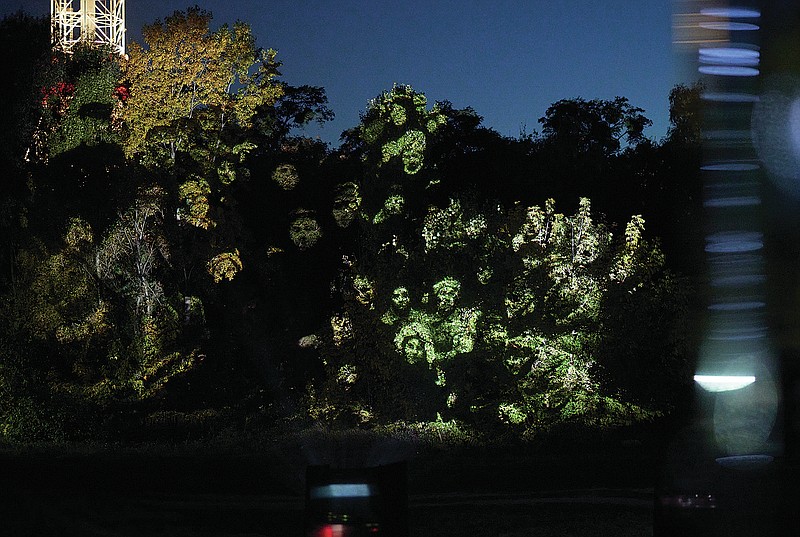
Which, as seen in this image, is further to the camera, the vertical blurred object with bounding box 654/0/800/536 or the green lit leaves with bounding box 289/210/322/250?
the green lit leaves with bounding box 289/210/322/250

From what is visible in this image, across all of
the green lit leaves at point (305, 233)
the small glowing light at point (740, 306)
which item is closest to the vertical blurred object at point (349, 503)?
the small glowing light at point (740, 306)

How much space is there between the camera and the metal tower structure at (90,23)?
1354 inches

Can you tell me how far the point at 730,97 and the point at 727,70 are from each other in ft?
2.35

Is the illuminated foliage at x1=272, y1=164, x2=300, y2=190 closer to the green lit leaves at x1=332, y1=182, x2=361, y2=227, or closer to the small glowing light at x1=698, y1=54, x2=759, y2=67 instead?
the green lit leaves at x1=332, y1=182, x2=361, y2=227

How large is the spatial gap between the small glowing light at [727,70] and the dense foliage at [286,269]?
9.93m

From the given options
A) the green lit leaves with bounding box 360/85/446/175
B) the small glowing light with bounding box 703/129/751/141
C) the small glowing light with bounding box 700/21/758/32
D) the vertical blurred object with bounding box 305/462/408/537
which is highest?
the green lit leaves with bounding box 360/85/446/175

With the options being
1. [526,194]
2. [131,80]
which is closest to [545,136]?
[526,194]

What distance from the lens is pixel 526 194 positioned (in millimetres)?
34688

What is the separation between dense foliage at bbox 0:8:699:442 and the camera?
72.6 feet

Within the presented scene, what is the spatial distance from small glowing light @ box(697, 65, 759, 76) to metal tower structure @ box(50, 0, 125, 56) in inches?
965

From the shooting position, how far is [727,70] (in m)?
12.4

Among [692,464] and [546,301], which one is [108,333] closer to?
[546,301]

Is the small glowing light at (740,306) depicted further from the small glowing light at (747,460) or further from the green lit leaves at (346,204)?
the green lit leaves at (346,204)

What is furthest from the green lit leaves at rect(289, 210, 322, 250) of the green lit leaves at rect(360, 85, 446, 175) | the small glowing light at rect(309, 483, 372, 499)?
the small glowing light at rect(309, 483, 372, 499)
